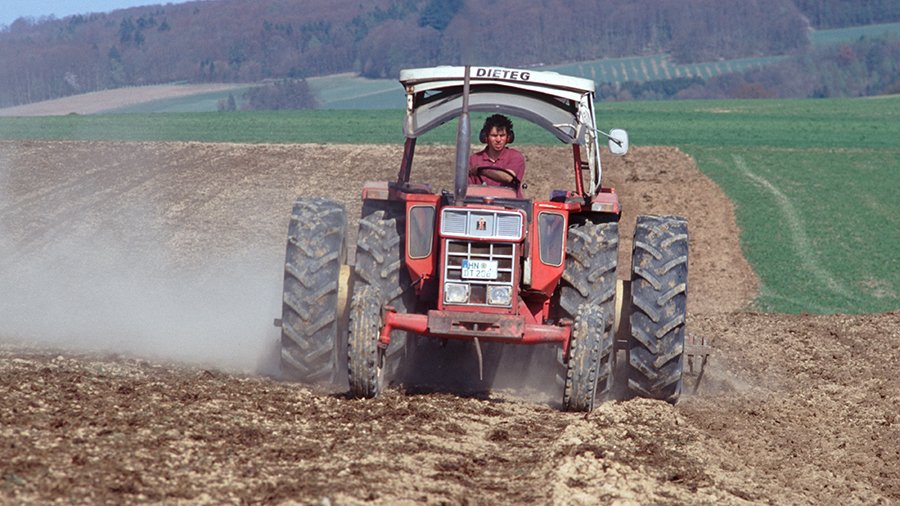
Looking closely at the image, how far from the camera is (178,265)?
69.9ft

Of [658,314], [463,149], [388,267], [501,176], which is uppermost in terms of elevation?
[463,149]

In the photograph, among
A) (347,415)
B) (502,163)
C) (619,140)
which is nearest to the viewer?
(347,415)

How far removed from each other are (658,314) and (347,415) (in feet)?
9.43

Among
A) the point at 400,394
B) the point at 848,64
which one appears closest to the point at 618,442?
the point at 400,394

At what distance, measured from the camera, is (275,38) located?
7625 cm

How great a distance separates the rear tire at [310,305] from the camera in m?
10.7

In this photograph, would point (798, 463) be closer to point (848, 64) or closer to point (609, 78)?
point (609, 78)

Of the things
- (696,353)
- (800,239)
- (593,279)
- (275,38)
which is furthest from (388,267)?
(275,38)

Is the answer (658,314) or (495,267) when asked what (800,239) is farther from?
(495,267)

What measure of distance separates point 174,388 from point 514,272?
2681 mm

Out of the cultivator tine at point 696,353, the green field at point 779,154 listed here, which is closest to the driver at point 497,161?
the cultivator tine at point 696,353

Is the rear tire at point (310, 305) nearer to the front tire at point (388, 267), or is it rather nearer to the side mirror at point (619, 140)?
the front tire at point (388, 267)

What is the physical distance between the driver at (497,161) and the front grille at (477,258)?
1.17m

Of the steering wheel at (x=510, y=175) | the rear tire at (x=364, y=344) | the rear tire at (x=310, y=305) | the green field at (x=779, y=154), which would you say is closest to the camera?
→ the rear tire at (x=364, y=344)
